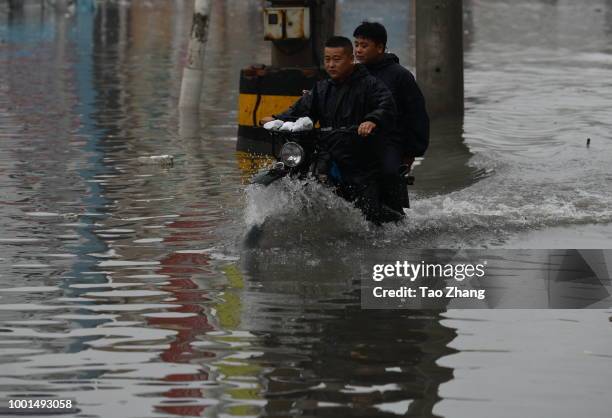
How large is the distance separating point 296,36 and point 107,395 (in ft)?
33.8

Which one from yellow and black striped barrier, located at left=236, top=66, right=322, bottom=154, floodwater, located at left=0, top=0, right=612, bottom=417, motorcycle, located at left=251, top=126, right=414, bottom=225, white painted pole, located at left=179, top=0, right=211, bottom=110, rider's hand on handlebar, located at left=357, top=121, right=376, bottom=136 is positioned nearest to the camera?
floodwater, located at left=0, top=0, right=612, bottom=417

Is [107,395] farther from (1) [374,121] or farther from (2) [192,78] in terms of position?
(2) [192,78]

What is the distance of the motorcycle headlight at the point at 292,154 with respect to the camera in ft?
34.8

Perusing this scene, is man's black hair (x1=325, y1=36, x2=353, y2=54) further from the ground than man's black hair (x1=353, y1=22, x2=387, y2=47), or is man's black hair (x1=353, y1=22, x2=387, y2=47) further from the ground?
man's black hair (x1=353, y1=22, x2=387, y2=47)

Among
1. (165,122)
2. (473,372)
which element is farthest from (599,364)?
(165,122)

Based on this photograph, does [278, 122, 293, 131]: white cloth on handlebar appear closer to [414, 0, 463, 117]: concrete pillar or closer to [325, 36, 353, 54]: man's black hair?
[325, 36, 353, 54]: man's black hair

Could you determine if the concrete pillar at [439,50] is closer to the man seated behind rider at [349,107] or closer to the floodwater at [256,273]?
the floodwater at [256,273]

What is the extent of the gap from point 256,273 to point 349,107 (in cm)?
162

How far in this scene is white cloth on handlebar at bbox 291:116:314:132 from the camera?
34.6 feet

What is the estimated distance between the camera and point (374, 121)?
10641 mm

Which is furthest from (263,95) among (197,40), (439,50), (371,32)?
(371,32)

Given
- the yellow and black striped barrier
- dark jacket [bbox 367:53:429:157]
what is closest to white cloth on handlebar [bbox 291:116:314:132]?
dark jacket [bbox 367:53:429:157]

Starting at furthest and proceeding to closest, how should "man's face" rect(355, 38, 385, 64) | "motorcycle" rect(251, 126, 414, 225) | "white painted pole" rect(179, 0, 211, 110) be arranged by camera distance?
1. "white painted pole" rect(179, 0, 211, 110)
2. "man's face" rect(355, 38, 385, 64)
3. "motorcycle" rect(251, 126, 414, 225)

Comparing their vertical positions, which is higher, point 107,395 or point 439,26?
point 439,26
